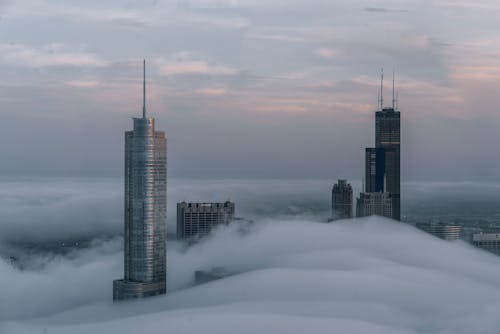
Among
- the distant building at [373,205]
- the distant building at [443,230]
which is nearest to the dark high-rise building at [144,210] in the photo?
the distant building at [443,230]

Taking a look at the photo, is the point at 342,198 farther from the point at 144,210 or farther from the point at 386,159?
the point at 144,210

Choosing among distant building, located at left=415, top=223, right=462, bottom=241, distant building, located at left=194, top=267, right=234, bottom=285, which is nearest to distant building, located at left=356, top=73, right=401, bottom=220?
distant building, located at left=415, top=223, right=462, bottom=241

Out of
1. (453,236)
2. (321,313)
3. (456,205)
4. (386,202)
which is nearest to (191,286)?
(321,313)

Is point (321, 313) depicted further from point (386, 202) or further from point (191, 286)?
point (386, 202)

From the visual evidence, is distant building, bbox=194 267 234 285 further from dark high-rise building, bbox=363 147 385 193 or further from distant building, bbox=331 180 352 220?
dark high-rise building, bbox=363 147 385 193

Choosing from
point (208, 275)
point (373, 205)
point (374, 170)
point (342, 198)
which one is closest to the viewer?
point (208, 275)

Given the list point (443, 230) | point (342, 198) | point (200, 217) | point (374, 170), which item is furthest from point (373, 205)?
point (200, 217)

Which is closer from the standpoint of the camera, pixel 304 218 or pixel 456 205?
pixel 304 218

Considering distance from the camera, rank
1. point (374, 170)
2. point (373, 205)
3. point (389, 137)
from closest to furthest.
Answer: point (373, 205)
point (374, 170)
point (389, 137)
